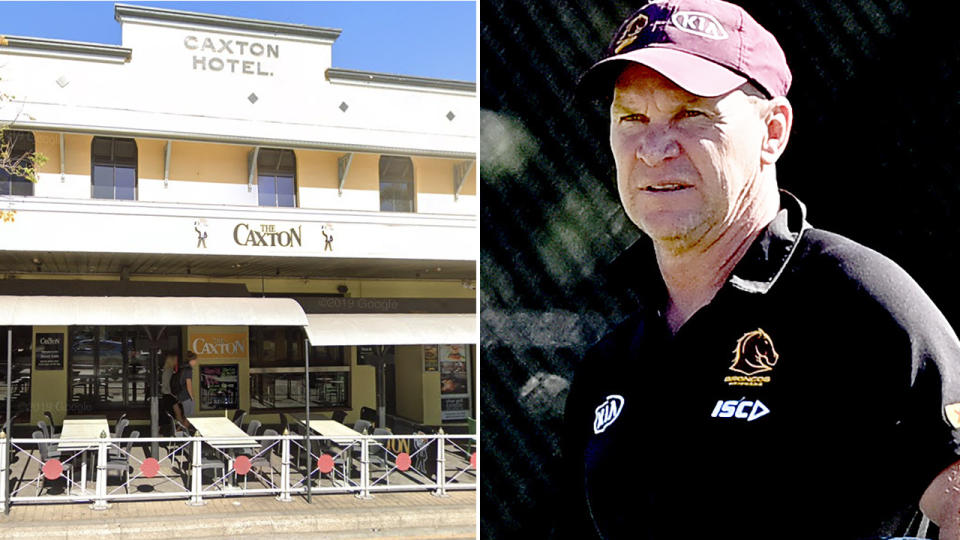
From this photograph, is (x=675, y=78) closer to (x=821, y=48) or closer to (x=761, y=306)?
(x=761, y=306)

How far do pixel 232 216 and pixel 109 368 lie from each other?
458 centimetres

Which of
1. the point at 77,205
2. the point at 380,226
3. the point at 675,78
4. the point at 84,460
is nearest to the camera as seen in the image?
the point at 675,78

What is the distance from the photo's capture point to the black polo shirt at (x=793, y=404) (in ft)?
5.49

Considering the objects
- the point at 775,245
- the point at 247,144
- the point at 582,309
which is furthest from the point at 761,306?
the point at 247,144

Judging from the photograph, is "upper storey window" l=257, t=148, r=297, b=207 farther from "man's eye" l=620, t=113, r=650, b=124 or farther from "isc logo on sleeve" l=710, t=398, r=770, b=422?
"isc logo on sleeve" l=710, t=398, r=770, b=422

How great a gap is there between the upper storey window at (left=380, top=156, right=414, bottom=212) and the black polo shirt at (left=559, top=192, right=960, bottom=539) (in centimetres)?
1640

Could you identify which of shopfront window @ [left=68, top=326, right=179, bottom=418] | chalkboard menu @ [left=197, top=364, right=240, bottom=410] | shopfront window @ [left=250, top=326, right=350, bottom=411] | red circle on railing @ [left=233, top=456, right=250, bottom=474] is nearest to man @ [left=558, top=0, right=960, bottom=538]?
red circle on railing @ [left=233, top=456, right=250, bottom=474]

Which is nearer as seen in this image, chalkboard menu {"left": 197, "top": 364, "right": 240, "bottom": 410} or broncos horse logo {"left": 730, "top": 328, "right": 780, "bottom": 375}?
broncos horse logo {"left": 730, "top": 328, "right": 780, "bottom": 375}

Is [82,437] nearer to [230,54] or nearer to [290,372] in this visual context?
[290,372]

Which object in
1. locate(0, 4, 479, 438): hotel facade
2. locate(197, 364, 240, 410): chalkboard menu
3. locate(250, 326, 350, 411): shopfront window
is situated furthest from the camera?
locate(250, 326, 350, 411): shopfront window

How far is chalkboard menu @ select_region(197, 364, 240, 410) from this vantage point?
1816 centimetres

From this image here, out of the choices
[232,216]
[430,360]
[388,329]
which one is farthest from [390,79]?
[430,360]

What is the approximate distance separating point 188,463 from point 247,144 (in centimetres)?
588

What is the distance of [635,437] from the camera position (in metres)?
2.00
